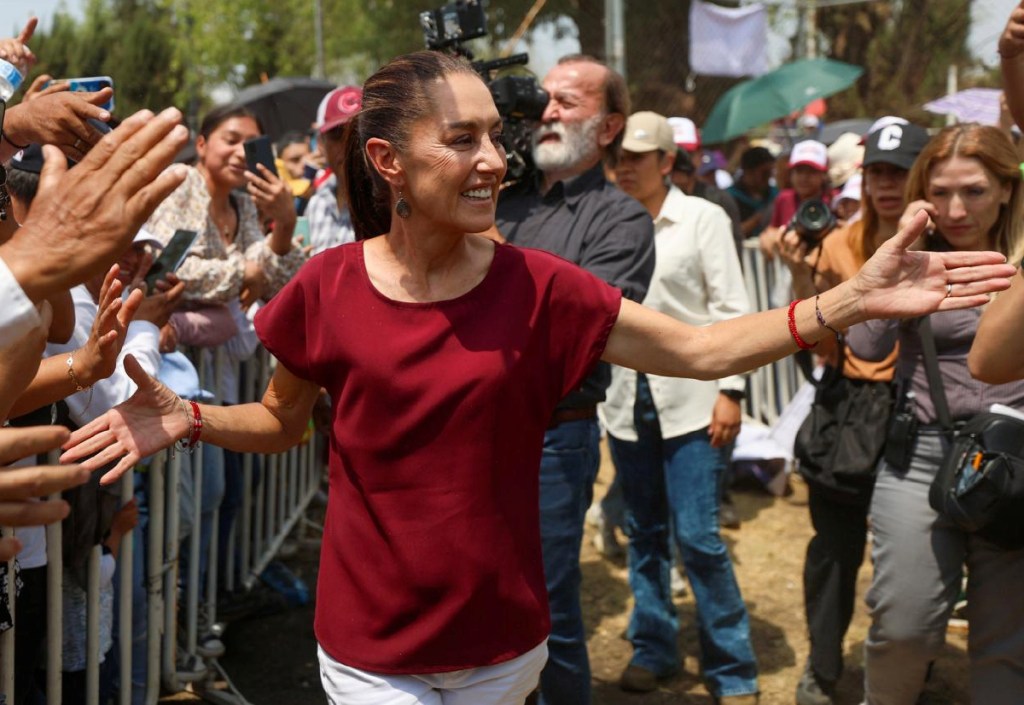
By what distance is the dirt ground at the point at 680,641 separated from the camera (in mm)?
4879

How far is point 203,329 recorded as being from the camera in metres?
4.74

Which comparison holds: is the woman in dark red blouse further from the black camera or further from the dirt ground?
the dirt ground

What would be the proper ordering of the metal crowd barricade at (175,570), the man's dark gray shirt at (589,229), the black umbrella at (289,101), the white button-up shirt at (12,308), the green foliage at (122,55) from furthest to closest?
the green foliage at (122,55)
the black umbrella at (289,101)
the man's dark gray shirt at (589,229)
the metal crowd barricade at (175,570)
the white button-up shirt at (12,308)

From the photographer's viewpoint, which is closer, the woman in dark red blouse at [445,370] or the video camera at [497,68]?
the woman in dark red blouse at [445,370]

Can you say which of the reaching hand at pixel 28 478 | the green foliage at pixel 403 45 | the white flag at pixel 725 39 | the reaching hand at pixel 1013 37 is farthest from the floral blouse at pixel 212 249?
the white flag at pixel 725 39

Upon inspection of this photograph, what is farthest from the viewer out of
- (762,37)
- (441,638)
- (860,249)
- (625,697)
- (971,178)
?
(762,37)

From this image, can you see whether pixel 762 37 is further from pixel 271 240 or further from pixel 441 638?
pixel 441 638

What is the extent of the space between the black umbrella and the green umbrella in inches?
171

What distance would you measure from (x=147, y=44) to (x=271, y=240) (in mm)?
30712

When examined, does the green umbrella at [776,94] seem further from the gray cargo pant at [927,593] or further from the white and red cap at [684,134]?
the gray cargo pant at [927,593]

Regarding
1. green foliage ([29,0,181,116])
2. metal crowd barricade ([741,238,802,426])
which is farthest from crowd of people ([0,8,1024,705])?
green foliage ([29,0,181,116])

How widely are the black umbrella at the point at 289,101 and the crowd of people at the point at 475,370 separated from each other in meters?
5.94

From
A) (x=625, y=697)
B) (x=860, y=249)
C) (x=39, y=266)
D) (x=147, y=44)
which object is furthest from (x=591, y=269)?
(x=147, y=44)

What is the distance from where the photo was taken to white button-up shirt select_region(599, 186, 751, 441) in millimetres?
5102
